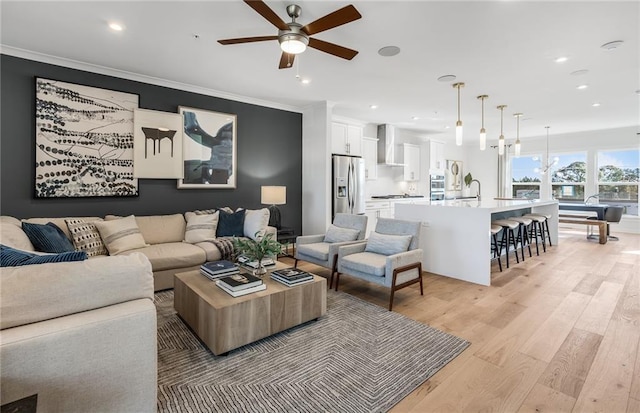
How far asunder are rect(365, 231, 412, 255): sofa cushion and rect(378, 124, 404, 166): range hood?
396cm

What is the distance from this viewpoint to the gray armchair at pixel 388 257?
320 centimetres

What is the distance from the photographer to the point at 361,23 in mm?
2824

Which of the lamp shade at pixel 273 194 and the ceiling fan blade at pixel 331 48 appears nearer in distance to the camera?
the ceiling fan blade at pixel 331 48

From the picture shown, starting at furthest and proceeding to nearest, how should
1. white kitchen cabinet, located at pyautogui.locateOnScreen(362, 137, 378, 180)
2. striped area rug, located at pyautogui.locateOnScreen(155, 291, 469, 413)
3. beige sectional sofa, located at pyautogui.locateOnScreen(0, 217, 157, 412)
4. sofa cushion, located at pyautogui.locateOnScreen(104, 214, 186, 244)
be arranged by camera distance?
white kitchen cabinet, located at pyautogui.locateOnScreen(362, 137, 378, 180)
sofa cushion, located at pyautogui.locateOnScreen(104, 214, 186, 244)
striped area rug, located at pyautogui.locateOnScreen(155, 291, 469, 413)
beige sectional sofa, located at pyautogui.locateOnScreen(0, 217, 157, 412)

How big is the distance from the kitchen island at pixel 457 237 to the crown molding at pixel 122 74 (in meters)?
3.21

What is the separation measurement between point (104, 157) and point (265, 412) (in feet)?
12.7

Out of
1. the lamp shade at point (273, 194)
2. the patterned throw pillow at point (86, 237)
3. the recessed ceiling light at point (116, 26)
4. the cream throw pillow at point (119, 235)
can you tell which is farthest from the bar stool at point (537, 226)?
the patterned throw pillow at point (86, 237)

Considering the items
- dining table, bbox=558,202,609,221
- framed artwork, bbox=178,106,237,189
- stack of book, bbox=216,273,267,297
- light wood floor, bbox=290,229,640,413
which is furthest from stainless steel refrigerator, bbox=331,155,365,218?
dining table, bbox=558,202,609,221

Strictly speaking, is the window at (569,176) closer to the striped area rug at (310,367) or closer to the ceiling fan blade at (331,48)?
the striped area rug at (310,367)

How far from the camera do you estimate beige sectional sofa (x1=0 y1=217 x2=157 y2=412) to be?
1243 mm

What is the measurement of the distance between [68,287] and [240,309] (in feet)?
3.69

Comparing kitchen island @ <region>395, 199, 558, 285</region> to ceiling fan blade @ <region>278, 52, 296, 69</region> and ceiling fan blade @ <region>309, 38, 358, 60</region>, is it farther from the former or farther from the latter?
ceiling fan blade @ <region>278, 52, 296, 69</region>

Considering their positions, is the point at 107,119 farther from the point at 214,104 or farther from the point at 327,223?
the point at 327,223

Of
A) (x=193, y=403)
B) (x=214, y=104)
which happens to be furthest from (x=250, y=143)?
(x=193, y=403)
